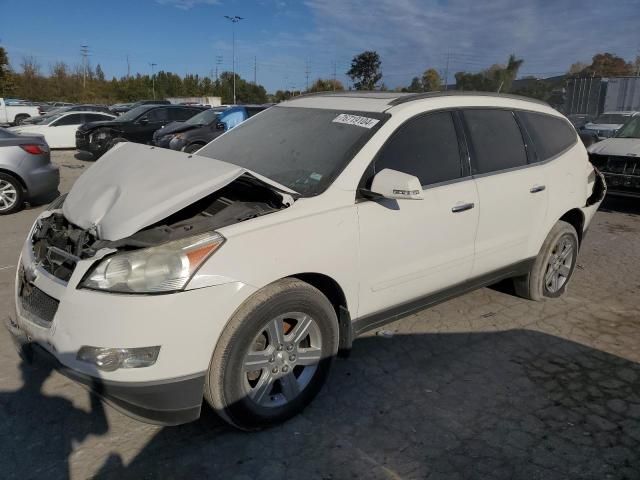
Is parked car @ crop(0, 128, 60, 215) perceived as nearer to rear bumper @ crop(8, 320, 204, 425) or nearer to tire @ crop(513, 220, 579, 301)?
rear bumper @ crop(8, 320, 204, 425)

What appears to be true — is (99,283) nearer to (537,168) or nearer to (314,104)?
(314,104)

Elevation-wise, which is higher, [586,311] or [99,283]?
[99,283]

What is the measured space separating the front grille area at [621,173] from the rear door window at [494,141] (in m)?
5.51

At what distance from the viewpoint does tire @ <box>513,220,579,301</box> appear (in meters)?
4.54

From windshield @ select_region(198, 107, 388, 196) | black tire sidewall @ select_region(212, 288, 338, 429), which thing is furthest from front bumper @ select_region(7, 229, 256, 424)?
windshield @ select_region(198, 107, 388, 196)

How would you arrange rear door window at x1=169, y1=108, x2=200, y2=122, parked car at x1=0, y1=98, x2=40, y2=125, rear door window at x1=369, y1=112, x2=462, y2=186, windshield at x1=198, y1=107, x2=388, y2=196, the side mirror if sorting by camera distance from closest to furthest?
1. the side mirror
2. windshield at x1=198, y1=107, x2=388, y2=196
3. rear door window at x1=369, y1=112, x2=462, y2=186
4. rear door window at x1=169, y1=108, x2=200, y2=122
5. parked car at x1=0, y1=98, x2=40, y2=125

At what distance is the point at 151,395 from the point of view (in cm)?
241

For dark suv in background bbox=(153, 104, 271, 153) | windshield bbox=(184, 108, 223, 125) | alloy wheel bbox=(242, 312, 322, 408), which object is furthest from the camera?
windshield bbox=(184, 108, 223, 125)

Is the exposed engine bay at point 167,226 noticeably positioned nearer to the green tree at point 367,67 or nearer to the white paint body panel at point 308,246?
the white paint body panel at point 308,246

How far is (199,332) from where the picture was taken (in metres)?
2.42

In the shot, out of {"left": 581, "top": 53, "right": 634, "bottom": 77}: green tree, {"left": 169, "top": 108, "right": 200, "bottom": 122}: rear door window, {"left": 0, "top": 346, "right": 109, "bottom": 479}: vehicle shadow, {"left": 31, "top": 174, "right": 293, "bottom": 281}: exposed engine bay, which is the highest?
{"left": 581, "top": 53, "right": 634, "bottom": 77}: green tree

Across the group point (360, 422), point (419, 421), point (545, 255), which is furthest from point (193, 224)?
point (545, 255)

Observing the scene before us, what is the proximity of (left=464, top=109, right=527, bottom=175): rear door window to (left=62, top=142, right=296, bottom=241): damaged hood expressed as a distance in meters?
1.64

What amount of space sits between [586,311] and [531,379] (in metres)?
1.57
